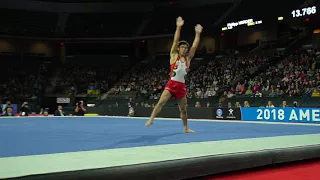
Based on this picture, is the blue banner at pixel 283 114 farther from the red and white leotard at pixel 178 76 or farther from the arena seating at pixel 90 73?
the arena seating at pixel 90 73

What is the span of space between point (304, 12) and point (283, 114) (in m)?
12.3

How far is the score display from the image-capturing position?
2134cm

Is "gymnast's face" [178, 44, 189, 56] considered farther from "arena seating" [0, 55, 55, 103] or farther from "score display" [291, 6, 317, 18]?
"arena seating" [0, 55, 55, 103]

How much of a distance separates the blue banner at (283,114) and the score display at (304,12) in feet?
35.6

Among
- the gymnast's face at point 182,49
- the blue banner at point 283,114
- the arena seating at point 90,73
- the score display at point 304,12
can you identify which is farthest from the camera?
the arena seating at point 90,73

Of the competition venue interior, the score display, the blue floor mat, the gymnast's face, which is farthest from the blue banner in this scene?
the score display

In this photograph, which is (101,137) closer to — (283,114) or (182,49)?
(182,49)

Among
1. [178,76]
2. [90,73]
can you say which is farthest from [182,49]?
[90,73]

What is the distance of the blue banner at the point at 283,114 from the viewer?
11299mm

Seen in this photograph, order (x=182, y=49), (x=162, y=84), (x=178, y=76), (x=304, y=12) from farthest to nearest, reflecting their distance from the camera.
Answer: (x=162, y=84) → (x=304, y=12) → (x=178, y=76) → (x=182, y=49)

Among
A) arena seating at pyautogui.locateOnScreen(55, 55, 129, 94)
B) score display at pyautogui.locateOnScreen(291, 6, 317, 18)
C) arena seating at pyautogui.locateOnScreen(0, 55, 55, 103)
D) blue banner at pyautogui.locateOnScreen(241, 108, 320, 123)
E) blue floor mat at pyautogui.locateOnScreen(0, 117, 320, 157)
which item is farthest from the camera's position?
arena seating at pyautogui.locateOnScreen(55, 55, 129, 94)

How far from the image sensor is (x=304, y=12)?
22.0m

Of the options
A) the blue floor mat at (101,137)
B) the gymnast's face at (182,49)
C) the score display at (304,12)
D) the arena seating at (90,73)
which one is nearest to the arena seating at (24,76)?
A: the arena seating at (90,73)

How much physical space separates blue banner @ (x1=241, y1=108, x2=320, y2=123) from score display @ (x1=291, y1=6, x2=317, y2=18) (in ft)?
35.6
